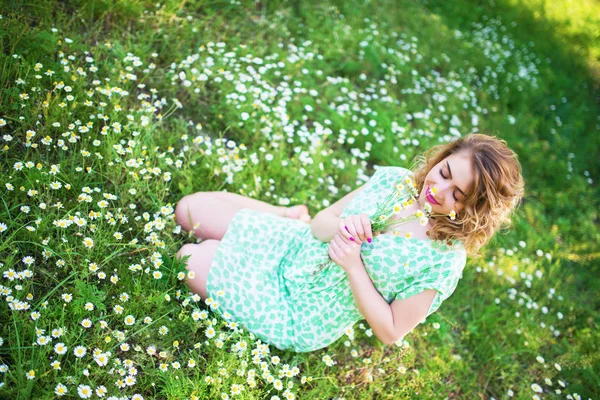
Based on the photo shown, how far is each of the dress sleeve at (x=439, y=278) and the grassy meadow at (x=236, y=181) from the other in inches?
25.5

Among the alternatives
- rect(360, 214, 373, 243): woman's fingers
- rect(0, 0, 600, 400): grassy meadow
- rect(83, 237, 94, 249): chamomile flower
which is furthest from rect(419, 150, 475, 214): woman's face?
rect(83, 237, 94, 249): chamomile flower

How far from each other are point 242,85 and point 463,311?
7.50 ft

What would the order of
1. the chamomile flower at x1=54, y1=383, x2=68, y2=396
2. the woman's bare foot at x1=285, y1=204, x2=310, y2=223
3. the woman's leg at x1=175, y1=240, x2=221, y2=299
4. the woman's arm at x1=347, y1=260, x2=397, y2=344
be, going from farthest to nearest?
the woman's bare foot at x1=285, y1=204, x2=310, y2=223 < the woman's leg at x1=175, y1=240, x2=221, y2=299 < the woman's arm at x1=347, y1=260, x2=397, y2=344 < the chamomile flower at x1=54, y1=383, x2=68, y2=396

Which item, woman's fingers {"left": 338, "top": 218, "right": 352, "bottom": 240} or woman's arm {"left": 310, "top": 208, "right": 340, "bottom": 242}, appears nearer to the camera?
woman's fingers {"left": 338, "top": 218, "right": 352, "bottom": 240}

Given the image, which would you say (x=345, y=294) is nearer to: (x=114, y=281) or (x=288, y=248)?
(x=288, y=248)

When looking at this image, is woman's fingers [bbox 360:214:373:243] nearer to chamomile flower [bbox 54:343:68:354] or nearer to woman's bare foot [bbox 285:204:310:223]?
woman's bare foot [bbox 285:204:310:223]

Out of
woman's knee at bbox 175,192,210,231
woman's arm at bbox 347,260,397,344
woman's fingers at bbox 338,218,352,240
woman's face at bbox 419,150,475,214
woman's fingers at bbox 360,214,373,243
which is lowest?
woman's knee at bbox 175,192,210,231

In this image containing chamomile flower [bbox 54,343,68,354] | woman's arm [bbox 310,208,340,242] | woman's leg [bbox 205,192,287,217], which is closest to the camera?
chamomile flower [bbox 54,343,68,354]

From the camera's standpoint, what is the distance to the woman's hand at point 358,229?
2.19 metres

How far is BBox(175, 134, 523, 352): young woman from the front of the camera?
2223mm

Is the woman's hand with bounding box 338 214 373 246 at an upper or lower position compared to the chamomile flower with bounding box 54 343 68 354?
upper

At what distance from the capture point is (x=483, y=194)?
2174 millimetres

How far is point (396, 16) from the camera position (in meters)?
6.07

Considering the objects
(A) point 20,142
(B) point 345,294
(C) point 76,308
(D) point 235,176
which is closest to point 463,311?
(B) point 345,294
